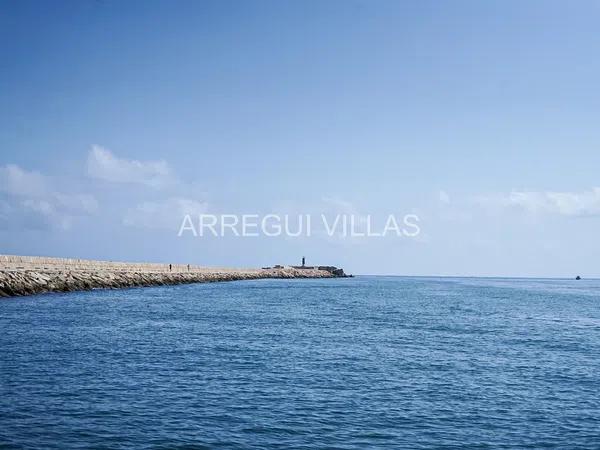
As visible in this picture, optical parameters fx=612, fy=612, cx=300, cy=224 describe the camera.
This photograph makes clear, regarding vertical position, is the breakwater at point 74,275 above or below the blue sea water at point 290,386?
above

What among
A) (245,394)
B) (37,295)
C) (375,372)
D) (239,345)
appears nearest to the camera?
(245,394)

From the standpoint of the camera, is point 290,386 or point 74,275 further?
point 74,275

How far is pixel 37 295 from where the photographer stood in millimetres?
46781

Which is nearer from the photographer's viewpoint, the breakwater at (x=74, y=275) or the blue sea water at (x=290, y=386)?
the blue sea water at (x=290, y=386)

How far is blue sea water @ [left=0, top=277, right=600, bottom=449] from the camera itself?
12008 millimetres

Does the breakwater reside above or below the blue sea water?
above

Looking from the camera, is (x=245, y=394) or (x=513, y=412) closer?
(x=513, y=412)

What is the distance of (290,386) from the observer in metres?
16.1

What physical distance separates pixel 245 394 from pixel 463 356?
32.6 feet

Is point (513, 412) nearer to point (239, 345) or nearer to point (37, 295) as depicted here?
point (239, 345)

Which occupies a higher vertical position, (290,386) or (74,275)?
(74,275)

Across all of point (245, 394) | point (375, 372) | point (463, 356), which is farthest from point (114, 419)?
point (463, 356)

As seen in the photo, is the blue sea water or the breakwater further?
the breakwater

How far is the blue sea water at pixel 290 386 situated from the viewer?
1201 centimetres
